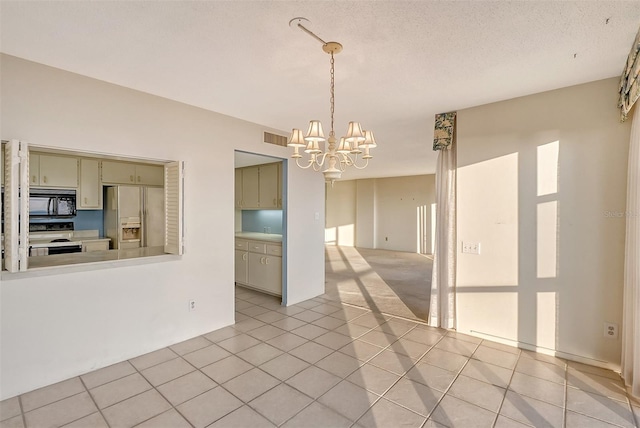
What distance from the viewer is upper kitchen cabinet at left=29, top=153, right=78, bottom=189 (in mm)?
4152

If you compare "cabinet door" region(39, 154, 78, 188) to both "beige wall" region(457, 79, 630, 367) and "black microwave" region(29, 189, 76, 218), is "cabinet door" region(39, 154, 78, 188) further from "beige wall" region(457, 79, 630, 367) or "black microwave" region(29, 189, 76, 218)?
"beige wall" region(457, 79, 630, 367)

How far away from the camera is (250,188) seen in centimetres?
552

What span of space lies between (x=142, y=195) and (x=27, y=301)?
2.64 m

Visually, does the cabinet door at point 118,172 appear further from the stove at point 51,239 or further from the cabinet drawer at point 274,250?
the cabinet drawer at point 274,250

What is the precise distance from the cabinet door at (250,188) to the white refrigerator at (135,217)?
1410 millimetres

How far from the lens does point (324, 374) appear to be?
8.37 ft

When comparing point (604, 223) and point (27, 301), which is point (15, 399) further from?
point (604, 223)

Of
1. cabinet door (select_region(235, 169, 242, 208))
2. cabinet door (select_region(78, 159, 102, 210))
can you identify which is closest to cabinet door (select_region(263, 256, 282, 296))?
cabinet door (select_region(235, 169, 242, 208))

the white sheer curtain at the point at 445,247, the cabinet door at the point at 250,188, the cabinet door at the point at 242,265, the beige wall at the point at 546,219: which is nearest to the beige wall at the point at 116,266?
the cabinet door at the point at 250,188

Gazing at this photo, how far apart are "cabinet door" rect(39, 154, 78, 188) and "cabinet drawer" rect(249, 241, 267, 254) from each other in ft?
9.01

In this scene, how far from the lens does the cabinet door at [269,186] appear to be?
194 inches

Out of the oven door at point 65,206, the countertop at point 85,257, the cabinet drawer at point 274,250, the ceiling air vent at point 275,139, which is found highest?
the ceiling air vent at point 275,139

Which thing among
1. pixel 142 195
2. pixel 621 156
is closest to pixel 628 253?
pixel 621 156

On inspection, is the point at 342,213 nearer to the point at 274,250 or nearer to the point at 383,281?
the point at 383,281
